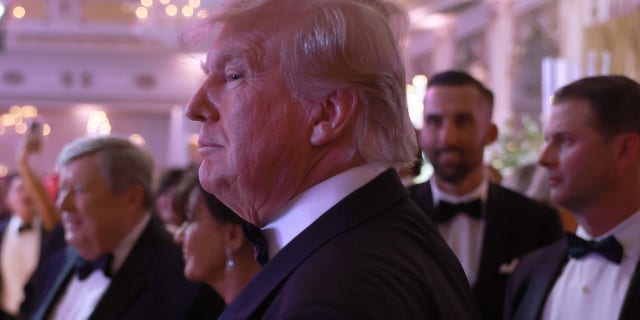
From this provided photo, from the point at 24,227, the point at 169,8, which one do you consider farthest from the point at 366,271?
the point at 169,8

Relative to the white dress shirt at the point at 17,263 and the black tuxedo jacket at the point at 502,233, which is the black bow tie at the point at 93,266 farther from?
the white dress shirt at the point at 17,263

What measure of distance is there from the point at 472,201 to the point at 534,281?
71 centimetres

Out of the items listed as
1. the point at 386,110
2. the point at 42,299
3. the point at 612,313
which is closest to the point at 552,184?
the point at 612,313

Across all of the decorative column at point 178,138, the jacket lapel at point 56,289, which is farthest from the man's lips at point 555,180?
A: the decorative column at point 178,138

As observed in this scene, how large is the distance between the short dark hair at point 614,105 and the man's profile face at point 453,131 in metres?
0.78

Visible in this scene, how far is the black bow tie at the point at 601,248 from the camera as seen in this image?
2.21m

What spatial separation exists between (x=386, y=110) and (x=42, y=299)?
2.55m

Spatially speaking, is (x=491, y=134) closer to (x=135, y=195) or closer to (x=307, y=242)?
(x=135, y=195)

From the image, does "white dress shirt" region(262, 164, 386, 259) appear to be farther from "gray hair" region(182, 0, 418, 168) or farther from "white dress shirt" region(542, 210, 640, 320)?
"white dress shirt" region(542, 210, 640, 320)

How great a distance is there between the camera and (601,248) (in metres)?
2.22

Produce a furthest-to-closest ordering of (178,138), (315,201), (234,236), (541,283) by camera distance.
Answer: (178,138), (234,236), (541,283), (315,201)

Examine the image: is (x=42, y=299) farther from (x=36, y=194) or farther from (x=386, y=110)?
(x=386, y=110)

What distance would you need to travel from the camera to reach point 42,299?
3471 mm

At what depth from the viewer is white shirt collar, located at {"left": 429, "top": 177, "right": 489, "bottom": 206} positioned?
308 cm
